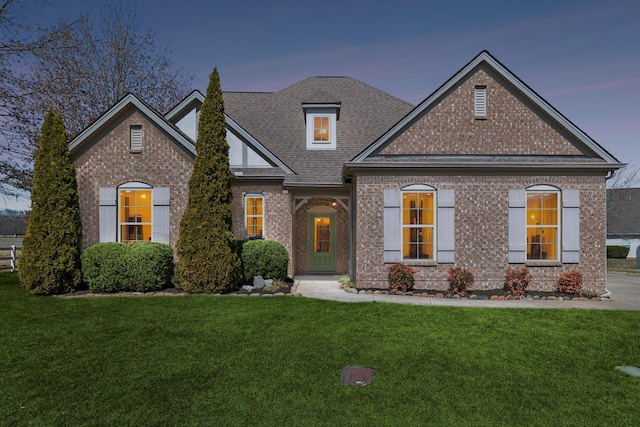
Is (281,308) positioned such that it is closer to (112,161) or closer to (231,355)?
(231,355)

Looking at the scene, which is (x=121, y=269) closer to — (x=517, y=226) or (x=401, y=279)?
(x=401, y=279)

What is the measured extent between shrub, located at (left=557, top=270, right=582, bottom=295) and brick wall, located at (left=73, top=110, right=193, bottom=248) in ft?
39.2

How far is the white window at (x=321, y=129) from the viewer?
611 inches

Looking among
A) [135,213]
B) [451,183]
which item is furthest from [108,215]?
[451,183]

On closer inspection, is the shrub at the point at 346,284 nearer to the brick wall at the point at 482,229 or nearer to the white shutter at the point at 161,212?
the brick wall at the point at 482,229

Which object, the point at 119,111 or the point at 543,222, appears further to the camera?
the point at 119,111

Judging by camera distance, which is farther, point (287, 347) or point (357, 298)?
point (357, 298)

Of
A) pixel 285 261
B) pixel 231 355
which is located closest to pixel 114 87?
pixel 285 261

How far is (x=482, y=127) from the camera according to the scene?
11586 mm

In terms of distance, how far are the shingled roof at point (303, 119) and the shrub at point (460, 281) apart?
5.32m

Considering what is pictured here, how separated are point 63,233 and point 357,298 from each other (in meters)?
8.79

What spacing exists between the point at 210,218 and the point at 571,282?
10625mm

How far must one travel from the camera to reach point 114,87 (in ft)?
72.4

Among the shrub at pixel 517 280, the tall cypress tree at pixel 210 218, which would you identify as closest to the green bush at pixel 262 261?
the tall cypress tree at pixel 210 218
